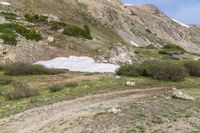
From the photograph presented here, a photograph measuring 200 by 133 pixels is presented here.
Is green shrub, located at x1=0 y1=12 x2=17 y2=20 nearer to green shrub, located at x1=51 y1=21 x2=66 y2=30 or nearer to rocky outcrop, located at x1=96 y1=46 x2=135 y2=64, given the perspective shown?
green shrub, located at x1=51 y1=21 x2=66 y2=30

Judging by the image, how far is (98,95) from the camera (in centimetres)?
2644

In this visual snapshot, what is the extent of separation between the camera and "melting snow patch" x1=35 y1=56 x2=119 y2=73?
39.6 meters

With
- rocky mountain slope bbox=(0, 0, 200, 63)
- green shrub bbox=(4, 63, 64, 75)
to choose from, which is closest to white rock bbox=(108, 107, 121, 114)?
green shrub bbox=(4, 63, 64, 75)

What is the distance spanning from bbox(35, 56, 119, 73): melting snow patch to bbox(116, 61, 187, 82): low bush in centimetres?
331

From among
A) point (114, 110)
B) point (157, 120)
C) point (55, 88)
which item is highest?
point (55, 88)

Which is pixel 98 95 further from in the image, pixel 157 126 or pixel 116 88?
pixel 157 126

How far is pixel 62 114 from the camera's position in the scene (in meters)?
21.6

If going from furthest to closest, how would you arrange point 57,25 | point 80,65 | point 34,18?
point 34,18 < point 57,25 < point 80,65

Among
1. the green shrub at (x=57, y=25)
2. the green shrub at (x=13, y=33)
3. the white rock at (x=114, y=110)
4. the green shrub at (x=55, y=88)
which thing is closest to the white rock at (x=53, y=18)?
the green shrub at (x=57, y=25)

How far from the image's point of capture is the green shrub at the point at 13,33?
4884 cm

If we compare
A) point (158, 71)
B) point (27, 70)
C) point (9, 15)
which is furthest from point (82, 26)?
point (158, 71)

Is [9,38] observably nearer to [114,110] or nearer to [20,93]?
[20,93]

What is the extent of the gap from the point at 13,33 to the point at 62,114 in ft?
99.7

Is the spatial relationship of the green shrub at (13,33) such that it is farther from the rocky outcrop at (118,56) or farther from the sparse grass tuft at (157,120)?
the sparse grass tuft at (157,120)
